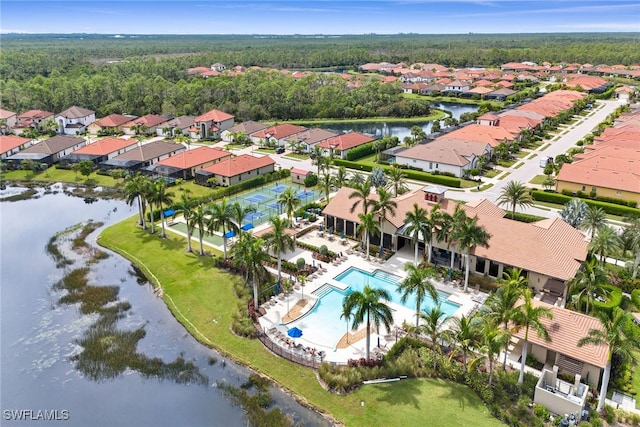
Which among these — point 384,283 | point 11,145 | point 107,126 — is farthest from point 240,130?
point 384,283

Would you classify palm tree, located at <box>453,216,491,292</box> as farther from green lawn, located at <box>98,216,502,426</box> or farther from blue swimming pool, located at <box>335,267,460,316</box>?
green lawn, located at <box>98,216,502,426</box>

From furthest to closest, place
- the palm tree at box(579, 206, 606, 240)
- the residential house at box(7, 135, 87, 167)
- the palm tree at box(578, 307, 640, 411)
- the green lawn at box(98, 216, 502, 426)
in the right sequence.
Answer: the residential house at box(7, 135, 87, 167)
the palm tree at box(579, 206, 606, 240)
the green lawn at box(98, 216, 502, 426)
the palm tree at box(578, 307, 640, 411)

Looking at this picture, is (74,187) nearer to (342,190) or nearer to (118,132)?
(118,132)

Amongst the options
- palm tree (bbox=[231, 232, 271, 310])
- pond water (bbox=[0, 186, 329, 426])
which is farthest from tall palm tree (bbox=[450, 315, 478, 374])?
palm tree (bbox=[231, 232, 271, 310])

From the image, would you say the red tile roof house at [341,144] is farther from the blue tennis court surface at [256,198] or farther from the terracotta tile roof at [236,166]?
the blue tennis court surface at [256,198]

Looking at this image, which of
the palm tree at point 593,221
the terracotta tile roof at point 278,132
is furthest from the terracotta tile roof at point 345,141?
the palm tree at point 593,221

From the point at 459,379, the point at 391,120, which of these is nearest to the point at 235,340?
the point at 459,379
